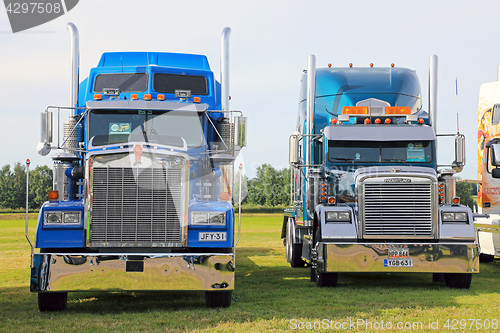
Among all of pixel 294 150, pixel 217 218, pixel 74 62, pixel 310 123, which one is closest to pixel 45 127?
pixel 74 62

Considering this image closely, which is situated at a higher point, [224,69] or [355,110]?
[224,69]

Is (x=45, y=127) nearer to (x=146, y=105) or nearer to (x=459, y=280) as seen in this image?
(x=146, y=105)

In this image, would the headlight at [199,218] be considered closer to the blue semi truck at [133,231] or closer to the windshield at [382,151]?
the blue semi truck at [133,231]

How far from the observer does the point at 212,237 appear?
27.4 ft

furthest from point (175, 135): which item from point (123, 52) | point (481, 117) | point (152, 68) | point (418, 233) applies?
point (481, 117)

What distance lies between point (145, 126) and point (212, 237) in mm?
2746

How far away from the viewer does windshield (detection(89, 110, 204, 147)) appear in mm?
9891

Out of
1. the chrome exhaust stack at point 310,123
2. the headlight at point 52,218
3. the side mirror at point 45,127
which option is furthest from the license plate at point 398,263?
the side mirror at point 45,127

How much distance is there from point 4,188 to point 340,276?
321ft

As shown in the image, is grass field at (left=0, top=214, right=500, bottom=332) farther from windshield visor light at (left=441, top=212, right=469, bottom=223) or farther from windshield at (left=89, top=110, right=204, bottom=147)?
windshield at (left=89, top=110, right=204, bottom=147)

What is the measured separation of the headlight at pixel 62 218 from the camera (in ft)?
26.9

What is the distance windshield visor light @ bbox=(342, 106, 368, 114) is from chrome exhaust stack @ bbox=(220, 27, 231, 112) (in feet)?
8.31

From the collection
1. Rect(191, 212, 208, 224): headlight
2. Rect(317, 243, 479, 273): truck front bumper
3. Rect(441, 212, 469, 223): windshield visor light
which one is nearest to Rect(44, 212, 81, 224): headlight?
Rect(191, 212, 208, 224): headlight

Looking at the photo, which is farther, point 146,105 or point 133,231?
point 146,105
